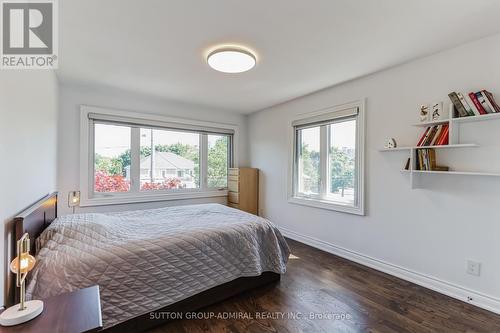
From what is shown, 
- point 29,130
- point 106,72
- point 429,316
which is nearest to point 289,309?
point 429,316

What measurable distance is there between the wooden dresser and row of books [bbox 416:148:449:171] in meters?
2.77

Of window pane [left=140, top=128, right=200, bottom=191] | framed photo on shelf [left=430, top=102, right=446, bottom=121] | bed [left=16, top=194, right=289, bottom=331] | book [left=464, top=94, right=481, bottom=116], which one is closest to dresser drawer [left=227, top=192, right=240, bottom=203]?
window pane [left=140, top=128, right=200, bottom=191]

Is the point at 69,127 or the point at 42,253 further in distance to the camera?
the point at 69,127

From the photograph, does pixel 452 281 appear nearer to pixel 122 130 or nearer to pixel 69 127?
pixel 122 130

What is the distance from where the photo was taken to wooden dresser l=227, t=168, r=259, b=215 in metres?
4.36

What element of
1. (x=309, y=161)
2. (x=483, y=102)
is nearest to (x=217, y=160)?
(x=309, y=161)

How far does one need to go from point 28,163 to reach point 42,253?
2.24 feet

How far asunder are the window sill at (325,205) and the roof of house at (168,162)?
199 cm

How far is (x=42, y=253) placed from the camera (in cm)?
157

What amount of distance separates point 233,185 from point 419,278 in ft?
10.0

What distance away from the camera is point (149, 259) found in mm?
1741

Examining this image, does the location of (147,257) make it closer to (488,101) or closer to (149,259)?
(149,259)

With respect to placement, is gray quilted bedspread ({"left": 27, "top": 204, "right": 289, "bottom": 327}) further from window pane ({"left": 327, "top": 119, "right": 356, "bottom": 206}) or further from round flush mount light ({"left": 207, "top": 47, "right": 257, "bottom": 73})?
round flush mount light ({"left": 207, "top": 47, "right": 257, "bottom": 73})

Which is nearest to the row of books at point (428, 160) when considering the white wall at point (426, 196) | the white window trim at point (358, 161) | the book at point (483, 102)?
the white wall at point (426, 196)
